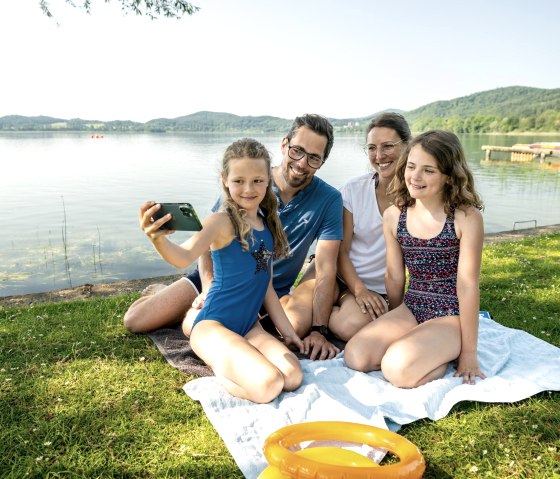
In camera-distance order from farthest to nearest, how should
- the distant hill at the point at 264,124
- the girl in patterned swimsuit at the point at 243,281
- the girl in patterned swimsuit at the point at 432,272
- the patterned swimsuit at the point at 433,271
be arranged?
1. the distant hill at the point at 264,124
2. the patterned swimsuit at the point at 433,271
3. the girl in patterned swimsuit at the point at 432,272
4. the girl in patterned swimsuit at the point at 243,281

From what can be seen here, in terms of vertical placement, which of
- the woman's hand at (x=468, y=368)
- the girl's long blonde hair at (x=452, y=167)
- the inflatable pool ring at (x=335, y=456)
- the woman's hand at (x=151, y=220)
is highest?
the girl's long blonde hair at (x=452, y=167)

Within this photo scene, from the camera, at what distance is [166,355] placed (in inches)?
165

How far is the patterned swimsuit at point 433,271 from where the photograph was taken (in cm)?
402

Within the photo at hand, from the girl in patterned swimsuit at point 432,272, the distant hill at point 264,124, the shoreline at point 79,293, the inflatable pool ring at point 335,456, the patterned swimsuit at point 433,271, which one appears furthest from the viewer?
the distant hill at point 264,124

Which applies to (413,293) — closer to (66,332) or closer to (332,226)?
(332,226)

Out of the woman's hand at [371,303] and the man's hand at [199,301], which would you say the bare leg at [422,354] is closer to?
the woman's hand at [371,303]

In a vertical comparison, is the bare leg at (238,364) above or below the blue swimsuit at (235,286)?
below

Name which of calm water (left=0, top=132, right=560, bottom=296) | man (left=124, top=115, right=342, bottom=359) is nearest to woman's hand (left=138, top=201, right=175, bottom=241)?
calm water (left=0, top=132, right=560, bottom=296)

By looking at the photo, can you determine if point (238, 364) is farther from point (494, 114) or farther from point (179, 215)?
point (494, 114)

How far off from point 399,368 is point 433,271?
35.4 inches

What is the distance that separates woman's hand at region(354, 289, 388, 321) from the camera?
4593mm

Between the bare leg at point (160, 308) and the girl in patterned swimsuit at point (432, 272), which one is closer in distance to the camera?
the girl in patterned swimsuit at point (432, 272)

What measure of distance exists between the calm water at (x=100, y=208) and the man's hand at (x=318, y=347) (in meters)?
1.70

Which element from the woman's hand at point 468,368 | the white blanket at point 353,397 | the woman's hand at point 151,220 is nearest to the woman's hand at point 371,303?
the white blanket at point 353,397
